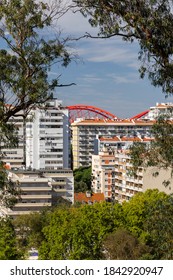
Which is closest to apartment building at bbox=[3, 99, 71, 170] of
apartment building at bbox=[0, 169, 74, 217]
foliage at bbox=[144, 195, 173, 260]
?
apartment building at bbox=[0, 169, 74, 217]

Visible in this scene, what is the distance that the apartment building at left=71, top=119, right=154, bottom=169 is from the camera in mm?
71688

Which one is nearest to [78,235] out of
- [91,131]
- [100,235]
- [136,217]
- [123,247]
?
[100,235]

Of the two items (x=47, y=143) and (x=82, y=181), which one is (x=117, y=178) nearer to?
(x=82, y=181)

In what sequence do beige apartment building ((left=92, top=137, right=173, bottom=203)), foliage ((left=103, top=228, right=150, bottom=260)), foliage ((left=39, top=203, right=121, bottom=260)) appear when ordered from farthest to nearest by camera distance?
1. beige apartment building ((left=92, top=137, right=173, bottom=203))
2. foliage ((left=103, top=228, right=150, bottom=260))
3. foliage ((left=39, top=203, right=121, bottom=260))

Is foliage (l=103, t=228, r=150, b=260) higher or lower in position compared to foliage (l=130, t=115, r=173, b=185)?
lower

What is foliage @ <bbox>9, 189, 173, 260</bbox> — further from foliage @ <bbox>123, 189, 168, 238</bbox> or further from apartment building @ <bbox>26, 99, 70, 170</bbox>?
apartment building @ <bbox>26, 99, 70, 170</bbox>

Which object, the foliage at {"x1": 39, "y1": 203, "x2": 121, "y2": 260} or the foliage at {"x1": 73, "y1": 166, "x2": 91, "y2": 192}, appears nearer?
the foliage at {"x1": 39, "y1": 203, "x2": 121, "y2": 260}

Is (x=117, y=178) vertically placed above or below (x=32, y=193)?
above

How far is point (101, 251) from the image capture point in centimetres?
1717

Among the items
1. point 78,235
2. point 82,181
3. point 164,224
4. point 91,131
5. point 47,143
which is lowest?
point 82,181

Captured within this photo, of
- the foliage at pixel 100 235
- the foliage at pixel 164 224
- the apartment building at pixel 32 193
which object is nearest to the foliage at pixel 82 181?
the apartment building at pixel 32 193

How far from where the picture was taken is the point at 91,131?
7306 centimetres
